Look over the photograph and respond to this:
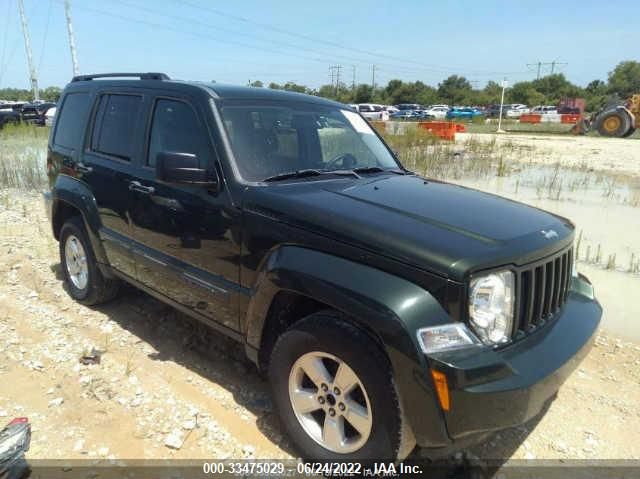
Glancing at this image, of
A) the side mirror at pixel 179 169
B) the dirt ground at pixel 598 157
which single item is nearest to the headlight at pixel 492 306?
the side mirror at pixel 179 169

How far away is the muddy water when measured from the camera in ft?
16.0

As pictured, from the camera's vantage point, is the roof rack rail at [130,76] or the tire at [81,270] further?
the tire at [81,270]

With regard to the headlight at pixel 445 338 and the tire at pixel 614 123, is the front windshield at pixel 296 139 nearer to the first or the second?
the headlight at pixel 445 338

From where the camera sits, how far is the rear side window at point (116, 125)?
3.69 meters

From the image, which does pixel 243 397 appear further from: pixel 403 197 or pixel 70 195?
pixel 70 195

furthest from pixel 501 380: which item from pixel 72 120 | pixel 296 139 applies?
pixel 72 120

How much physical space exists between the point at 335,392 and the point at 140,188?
2.04m

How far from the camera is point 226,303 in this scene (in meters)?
3.00

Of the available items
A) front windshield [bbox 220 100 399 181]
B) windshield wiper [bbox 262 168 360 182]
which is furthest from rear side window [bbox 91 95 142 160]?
windshield wiper [bbox 262 168 360 182]

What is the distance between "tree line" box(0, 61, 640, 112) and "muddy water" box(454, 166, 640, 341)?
195 ft

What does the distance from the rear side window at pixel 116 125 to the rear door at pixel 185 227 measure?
26 centimetres

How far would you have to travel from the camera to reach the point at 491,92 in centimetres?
9269

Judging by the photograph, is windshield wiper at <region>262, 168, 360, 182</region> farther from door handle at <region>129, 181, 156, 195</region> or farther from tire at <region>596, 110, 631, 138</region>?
tire at <region>596, 110, 631, 138</region>

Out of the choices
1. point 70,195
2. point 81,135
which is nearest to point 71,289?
point 70,195
